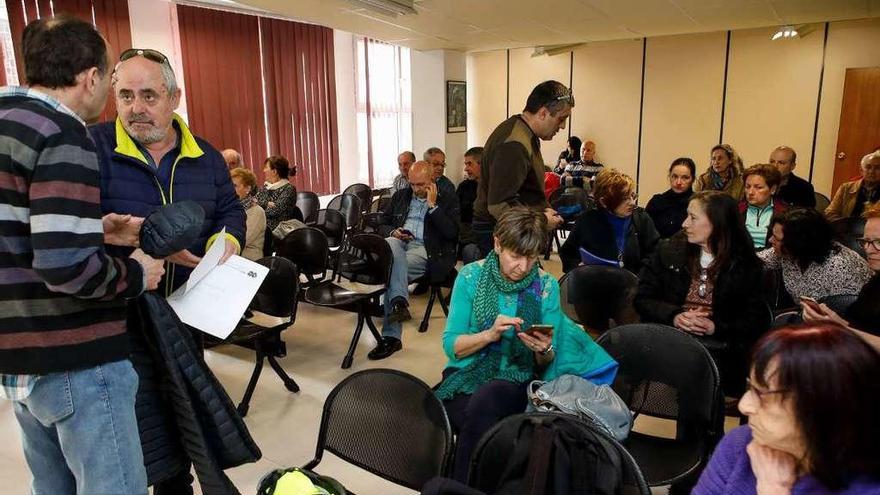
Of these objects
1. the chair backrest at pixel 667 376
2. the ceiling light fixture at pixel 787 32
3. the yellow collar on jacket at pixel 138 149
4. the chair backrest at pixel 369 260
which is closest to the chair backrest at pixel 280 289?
the chair backrest at pixel 369 260

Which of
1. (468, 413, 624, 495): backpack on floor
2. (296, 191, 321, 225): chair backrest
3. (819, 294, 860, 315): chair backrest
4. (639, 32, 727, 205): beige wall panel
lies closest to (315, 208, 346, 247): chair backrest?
(296, 191, 321, 225): chair backrest

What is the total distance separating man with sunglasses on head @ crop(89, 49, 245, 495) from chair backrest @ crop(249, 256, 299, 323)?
1.43m

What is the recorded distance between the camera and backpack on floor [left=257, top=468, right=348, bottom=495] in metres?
1.33

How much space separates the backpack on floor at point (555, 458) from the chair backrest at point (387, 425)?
235mm

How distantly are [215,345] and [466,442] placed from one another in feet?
8.96

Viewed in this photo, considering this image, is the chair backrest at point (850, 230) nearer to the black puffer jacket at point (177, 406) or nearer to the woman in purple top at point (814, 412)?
the woman in purple top at point (814, 412)

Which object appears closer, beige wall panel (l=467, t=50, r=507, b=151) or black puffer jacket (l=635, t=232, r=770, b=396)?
black puffer jacket (l=635, t=232, r=770, b=396)

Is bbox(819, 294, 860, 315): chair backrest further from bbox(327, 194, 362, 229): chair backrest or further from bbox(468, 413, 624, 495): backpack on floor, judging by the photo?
bbox(327, 194, 362, 229): chair backrest

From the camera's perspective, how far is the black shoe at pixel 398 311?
4012 mm

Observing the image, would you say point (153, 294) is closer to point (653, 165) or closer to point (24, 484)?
point (24, 484)

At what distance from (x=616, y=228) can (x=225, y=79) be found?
5102 millimetres

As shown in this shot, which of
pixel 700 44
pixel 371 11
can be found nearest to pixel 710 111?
pixel 700 44

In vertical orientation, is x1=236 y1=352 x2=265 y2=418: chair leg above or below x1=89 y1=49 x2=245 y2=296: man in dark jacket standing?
below

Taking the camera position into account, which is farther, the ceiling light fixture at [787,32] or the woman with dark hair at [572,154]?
the woman with dark hair at [572,154]
